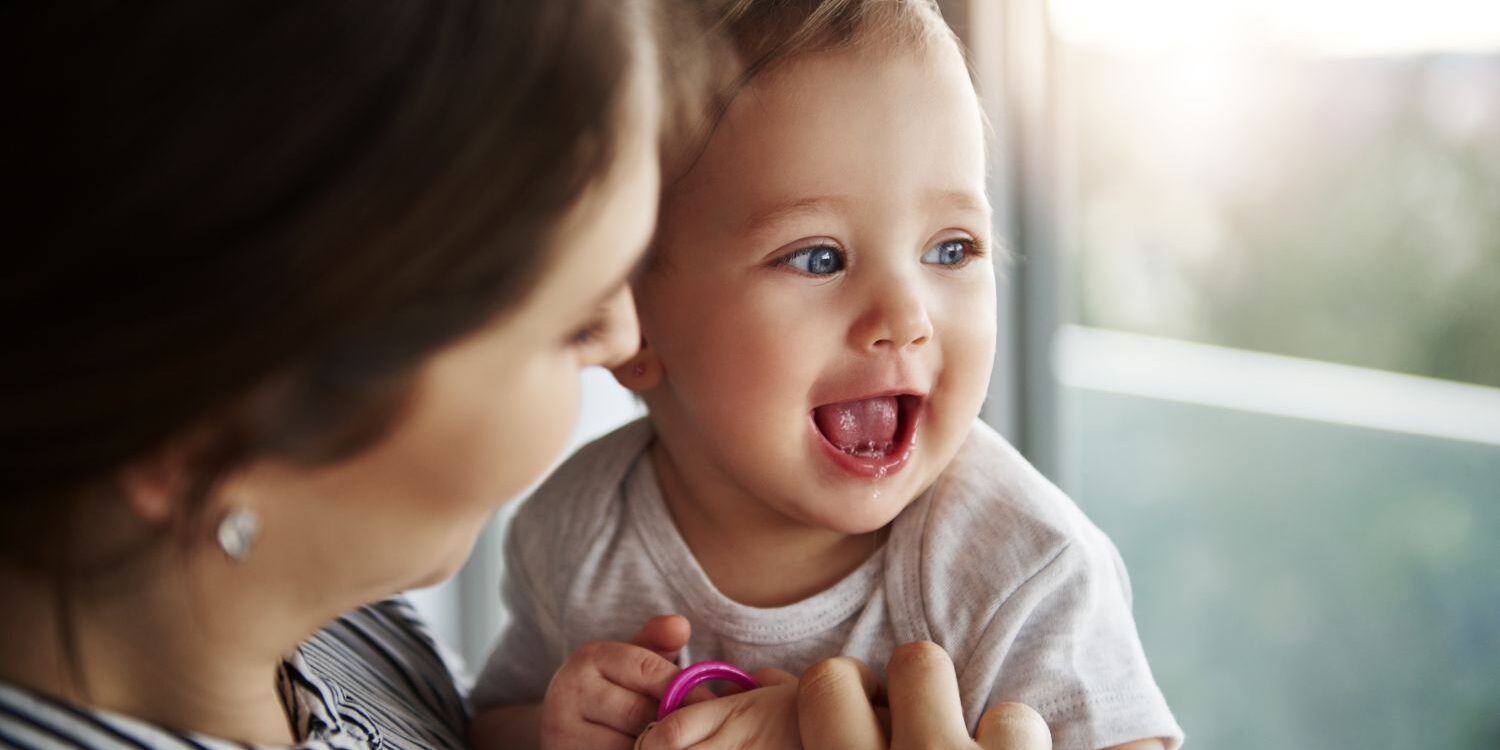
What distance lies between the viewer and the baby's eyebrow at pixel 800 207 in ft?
3.01

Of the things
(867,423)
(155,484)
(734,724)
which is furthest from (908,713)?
(155,484)

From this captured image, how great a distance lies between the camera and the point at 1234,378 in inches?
107

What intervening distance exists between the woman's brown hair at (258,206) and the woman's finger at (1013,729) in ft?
1.32

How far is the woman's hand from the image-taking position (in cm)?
80

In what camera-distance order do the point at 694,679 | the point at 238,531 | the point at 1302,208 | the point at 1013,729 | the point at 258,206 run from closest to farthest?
1. the point at 258,206
2. the point at 238,531
3. the point at 1013,729
4. the point at 694,679
5. the point at 1302,208

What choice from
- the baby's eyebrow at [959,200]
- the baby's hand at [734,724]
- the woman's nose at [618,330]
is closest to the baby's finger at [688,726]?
the baby's hand at [734,724]

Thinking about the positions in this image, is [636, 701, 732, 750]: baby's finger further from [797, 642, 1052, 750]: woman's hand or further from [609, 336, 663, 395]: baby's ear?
[609, 336, 663, 395]: baby's ear

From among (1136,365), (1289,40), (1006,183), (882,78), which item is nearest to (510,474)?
(882,78)

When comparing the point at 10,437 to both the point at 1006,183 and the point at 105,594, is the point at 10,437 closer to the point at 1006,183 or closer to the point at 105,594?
the point at 105,594

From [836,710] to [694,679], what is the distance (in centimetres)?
13

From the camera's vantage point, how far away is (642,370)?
104 cm

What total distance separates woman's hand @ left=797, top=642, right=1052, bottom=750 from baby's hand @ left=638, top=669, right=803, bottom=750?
0.08 feet

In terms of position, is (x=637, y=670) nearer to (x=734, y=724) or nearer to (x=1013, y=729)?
(x=734, y=724)

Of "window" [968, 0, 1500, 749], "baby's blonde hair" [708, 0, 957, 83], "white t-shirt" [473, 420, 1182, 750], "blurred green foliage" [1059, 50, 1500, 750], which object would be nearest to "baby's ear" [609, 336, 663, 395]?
"white t-shirt" [473, 420, 1182, 750]
